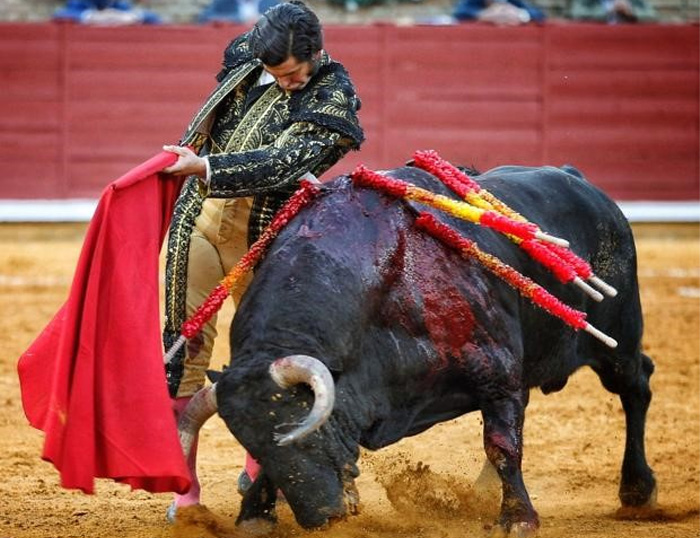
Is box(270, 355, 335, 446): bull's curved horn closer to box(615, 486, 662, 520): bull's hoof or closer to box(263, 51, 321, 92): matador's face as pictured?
box(263, 51, 321, 92): matador's face

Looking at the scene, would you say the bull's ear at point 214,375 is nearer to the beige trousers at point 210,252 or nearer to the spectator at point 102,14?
the beige trousers at point 210,252

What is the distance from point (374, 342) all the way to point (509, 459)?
1.59 ft

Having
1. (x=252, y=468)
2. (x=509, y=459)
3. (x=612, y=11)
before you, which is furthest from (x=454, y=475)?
(x=612, y=11)

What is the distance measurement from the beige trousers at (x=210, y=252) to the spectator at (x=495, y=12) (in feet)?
27.5

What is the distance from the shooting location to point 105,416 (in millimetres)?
3740

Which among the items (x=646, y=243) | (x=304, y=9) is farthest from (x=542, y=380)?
(x=646, y=243)

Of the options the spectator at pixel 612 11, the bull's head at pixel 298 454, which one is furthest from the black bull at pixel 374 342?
the spectator at pixel 612 11

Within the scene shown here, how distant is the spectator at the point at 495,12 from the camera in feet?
40.3

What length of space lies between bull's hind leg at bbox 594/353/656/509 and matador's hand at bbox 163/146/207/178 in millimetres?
1648

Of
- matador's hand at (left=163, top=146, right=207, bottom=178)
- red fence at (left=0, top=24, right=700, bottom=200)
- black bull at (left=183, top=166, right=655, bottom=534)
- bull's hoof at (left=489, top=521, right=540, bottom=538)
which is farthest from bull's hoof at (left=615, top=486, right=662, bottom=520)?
red fence at (left=0, top=24, right=700, bottom=200)

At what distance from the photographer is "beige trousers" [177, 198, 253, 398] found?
13.8 feet

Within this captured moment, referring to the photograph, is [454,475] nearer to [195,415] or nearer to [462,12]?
[195,415]

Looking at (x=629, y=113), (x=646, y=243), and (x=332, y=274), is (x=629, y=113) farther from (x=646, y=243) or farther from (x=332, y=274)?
(x=332, y=274)

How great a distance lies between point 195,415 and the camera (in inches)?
A: 149
